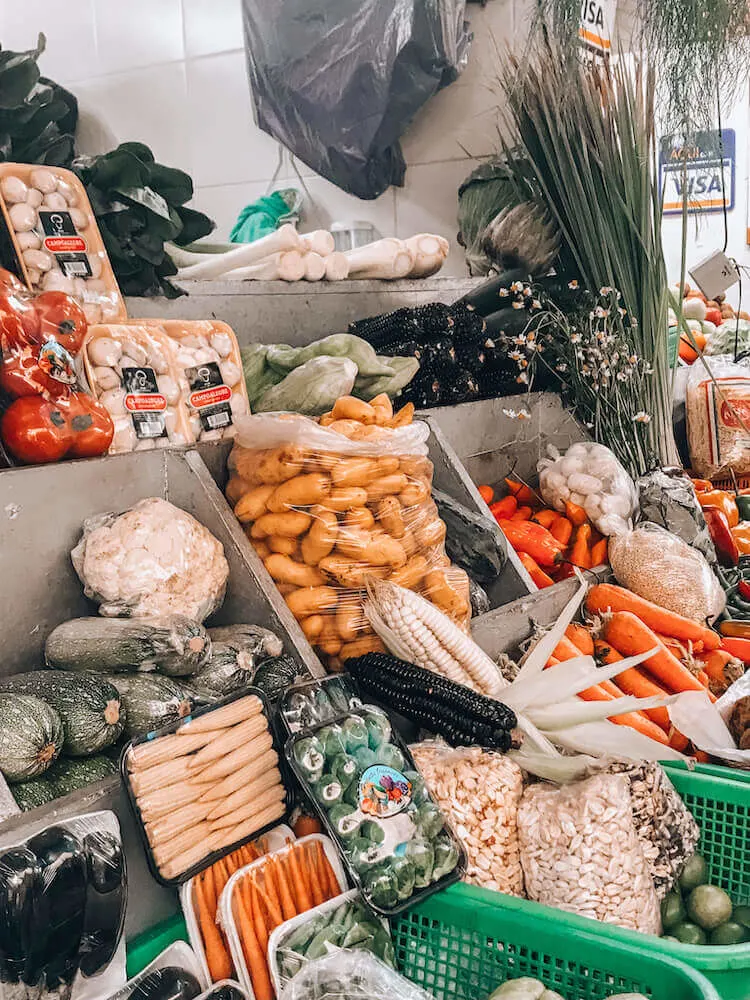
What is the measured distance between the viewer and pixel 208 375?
2.42m

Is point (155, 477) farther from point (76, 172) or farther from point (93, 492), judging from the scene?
point (76, 172)

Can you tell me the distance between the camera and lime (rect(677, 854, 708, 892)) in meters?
1.80

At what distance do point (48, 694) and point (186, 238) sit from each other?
2197 millimetres

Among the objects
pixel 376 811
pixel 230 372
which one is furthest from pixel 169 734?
pixel 230 372

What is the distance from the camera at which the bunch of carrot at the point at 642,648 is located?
8.34 ft

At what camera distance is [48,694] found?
1.62 m

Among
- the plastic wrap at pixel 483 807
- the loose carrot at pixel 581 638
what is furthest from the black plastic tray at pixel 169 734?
the loose carrot at pixel 581 638

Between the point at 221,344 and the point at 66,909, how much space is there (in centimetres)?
156

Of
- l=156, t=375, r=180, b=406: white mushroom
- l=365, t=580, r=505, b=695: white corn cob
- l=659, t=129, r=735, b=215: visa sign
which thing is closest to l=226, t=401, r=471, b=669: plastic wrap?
l=365, t=580, r=505, b=695: white corn cob

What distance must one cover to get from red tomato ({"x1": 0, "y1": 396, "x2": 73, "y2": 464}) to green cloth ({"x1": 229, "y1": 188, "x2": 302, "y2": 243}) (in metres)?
3.14

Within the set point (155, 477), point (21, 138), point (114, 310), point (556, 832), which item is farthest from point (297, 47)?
point (556, 832)

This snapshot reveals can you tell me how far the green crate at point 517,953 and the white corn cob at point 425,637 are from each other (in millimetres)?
592

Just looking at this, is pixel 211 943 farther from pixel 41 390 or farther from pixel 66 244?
pixel 66 244

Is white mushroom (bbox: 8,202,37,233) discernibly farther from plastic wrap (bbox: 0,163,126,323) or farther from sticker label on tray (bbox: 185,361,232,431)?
sticker label on tray (bbox: 185,361,232,431)
